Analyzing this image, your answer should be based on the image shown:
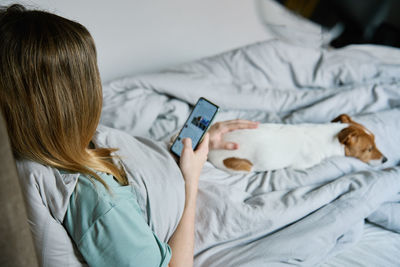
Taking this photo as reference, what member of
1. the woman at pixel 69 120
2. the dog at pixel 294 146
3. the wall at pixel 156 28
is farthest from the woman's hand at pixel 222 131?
the wall at pixel 156 28

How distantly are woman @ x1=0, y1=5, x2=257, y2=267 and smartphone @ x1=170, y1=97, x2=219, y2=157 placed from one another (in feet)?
1.41

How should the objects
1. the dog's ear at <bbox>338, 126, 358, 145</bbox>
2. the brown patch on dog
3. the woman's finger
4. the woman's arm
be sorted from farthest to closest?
the dog's ear at <bbox>338, 126, 358, 145</bbox> → the brown patch on dog → the woman's finger → the woman's arm

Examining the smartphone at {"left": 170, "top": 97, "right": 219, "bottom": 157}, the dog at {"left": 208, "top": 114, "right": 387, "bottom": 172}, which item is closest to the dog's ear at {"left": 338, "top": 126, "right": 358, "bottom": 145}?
the dog at {"left": 208, "top": 114, "right": 387, "bottom": 172}

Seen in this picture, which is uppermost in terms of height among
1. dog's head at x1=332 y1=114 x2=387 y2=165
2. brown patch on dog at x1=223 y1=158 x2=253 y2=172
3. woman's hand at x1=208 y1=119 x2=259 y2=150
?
dog's head at x1=332 y1=114 x2=387 y2=165

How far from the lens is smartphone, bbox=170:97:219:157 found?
3.96 feet

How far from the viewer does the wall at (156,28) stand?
211cm

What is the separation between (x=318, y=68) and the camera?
1924 millimetres

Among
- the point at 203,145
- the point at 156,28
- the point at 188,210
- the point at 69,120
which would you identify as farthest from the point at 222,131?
the point at 156,28

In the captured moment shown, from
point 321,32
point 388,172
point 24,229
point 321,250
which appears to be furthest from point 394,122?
point 24,229

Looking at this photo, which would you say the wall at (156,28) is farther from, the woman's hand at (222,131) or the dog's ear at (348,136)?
the dog's ear at (348,136)

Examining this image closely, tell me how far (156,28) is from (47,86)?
74.4 inches

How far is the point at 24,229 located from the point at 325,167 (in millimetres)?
1215

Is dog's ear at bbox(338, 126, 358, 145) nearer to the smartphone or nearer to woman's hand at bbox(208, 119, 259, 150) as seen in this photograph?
woman's hand at bbox(208, 119, 259, 150)

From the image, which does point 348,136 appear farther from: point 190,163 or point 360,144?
point 190,163
